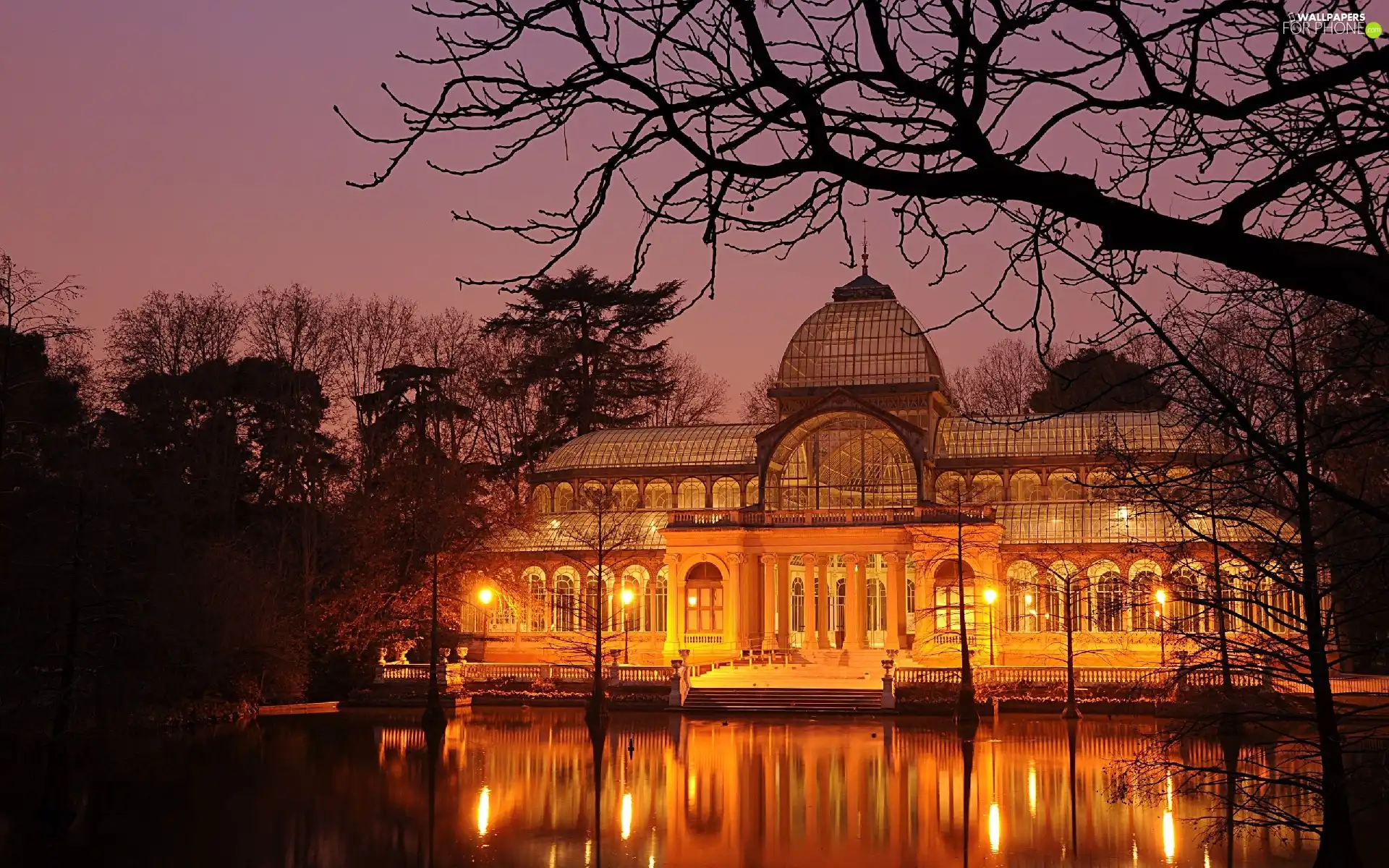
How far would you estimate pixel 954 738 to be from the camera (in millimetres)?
37344

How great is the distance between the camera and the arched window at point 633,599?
56.5 meters

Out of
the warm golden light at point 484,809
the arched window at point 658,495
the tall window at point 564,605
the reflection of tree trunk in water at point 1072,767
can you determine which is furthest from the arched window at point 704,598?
the warm golden light at point 484,809

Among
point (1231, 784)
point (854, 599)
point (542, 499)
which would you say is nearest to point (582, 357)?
point (542, 499)

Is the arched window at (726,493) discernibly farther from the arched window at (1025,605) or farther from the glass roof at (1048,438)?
the arched window at (1025,605)

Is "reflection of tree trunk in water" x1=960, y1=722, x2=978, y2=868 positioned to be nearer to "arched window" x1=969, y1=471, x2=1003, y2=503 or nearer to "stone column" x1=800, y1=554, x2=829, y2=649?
"stone column" x1=800, y1=554, x2=829, y2=649

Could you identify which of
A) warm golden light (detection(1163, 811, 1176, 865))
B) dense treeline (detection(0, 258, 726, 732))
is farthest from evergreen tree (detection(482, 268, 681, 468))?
warm golden light (detection(1163, 811, 1176, 865))

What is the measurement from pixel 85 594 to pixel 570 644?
27525mm

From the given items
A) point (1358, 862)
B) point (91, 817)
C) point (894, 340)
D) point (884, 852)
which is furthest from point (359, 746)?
point (894, 340)

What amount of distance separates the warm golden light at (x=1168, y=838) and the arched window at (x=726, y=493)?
115 ft

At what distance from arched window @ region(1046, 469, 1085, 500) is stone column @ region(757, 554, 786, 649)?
415 inches

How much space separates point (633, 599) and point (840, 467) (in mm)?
9151

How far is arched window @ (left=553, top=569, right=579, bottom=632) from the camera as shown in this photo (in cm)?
5678

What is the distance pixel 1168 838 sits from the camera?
72.0 ft

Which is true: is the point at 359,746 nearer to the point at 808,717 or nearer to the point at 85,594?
the point at 85,594
